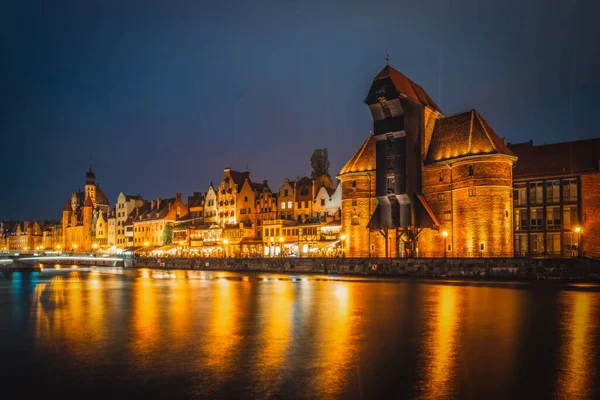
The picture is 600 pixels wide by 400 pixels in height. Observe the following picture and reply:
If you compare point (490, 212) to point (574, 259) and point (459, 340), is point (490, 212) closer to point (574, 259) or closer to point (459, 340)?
point (574, 259)

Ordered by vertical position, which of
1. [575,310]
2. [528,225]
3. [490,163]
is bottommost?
[575,310]

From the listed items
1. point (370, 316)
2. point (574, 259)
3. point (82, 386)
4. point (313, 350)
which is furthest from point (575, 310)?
point (574, 259)

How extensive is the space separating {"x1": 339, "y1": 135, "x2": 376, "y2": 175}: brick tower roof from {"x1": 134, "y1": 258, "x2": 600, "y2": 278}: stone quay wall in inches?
421

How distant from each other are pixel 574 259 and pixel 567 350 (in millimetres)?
29435

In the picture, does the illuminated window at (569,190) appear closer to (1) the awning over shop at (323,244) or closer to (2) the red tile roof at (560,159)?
(2) the red tile roof at (560,159)

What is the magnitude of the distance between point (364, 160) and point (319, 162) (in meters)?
30.6

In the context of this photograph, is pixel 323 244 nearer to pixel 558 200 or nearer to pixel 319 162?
pixel 319 162

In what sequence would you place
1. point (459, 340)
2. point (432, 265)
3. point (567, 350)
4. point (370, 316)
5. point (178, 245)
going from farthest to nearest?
1. point (178, 245)
2. point (432, 265)
3. point (370, 316)
4. point (459, 340)
5. point (567, 350)

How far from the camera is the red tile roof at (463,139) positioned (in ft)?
165

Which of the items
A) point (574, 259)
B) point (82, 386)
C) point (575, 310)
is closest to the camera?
point (82, 386)

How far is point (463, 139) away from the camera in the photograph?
51875 millimetres

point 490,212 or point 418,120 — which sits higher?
point 418,120

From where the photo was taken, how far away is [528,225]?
2093 inches

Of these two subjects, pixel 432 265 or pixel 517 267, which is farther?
pixel 432 265
